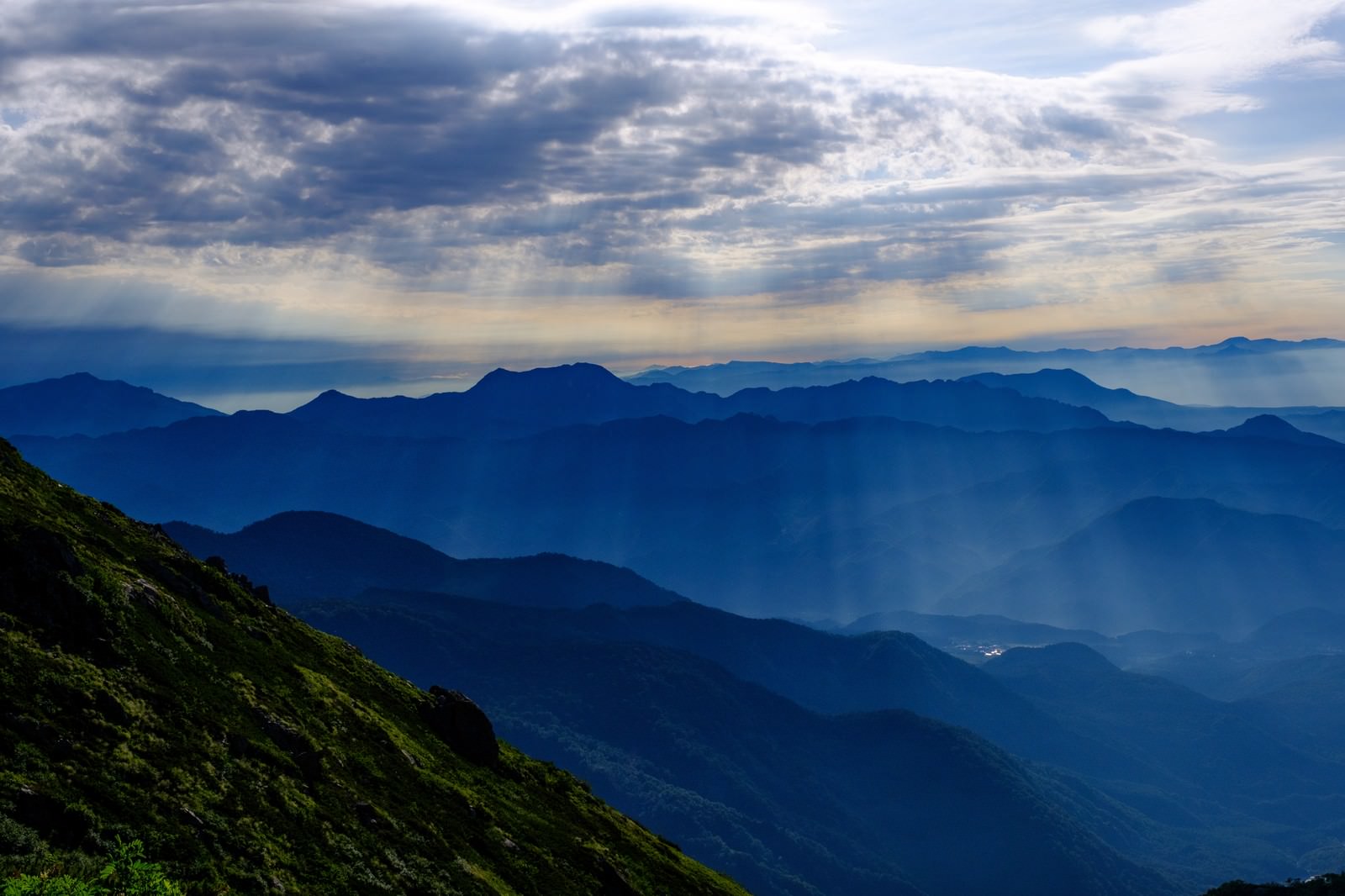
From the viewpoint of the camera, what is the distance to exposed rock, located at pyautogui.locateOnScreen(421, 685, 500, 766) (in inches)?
3184

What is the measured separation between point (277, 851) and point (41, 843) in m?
12.7

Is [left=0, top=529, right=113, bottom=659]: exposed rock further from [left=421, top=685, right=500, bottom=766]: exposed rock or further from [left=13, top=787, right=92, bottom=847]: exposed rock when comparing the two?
[left=421, top=685, right=500, bottom=766]: exposed rock

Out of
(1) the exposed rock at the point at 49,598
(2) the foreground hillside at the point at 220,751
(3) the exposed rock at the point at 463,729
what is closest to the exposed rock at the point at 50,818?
(2) the foreground hillside at the point at 220,751

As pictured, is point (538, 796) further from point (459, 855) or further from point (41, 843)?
point (41, 843)

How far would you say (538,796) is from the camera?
269 feet

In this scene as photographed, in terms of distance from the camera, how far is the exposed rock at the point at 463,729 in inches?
3184

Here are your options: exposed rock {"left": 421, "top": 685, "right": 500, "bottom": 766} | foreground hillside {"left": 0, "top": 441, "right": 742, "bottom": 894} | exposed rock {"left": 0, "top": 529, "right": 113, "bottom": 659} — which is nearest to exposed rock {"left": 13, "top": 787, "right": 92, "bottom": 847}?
foreground hillside {"left": 0, "top": 441, "right": 742, "bottom": 894}

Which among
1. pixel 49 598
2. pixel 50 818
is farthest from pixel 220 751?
pixel 50 818

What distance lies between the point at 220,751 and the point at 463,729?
37.6m

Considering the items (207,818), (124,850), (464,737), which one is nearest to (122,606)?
(207,818)

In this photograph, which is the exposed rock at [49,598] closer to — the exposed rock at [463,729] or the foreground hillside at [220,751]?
the foreground hillside at [220,751]

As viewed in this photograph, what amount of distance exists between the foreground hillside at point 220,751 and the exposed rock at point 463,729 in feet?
0.52

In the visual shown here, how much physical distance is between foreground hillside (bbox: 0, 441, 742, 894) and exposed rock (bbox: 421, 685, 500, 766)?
0.16 m

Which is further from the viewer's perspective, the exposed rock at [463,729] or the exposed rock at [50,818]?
the exposed rock at [463,729]
